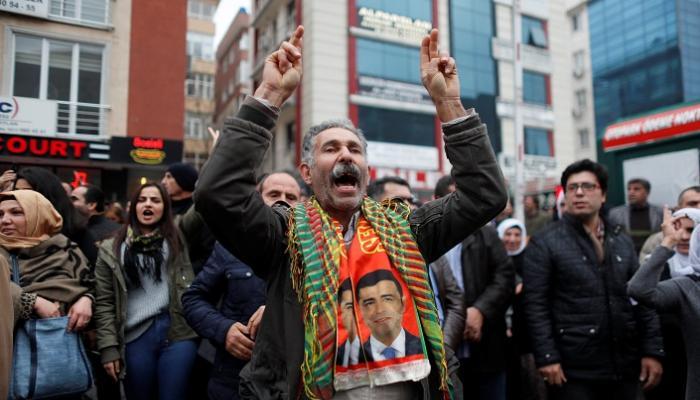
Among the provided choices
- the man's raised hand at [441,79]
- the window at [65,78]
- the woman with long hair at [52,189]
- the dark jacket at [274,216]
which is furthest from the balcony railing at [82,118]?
the man's raised hand at [441,79]

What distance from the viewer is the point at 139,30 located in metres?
13.0

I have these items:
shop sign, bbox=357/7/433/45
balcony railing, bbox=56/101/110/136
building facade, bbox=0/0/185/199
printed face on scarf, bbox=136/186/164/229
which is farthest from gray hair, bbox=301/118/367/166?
shop sign, bbox=357/7/433/45

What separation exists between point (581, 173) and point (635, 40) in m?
46.2

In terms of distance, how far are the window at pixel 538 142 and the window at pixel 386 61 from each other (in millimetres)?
6365

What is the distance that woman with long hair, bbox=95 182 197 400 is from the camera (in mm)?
3314

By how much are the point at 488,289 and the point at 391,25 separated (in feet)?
61.1

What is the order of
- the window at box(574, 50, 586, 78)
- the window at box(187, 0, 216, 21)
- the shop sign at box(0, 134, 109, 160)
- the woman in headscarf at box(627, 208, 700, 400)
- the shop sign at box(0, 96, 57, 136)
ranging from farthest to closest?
the window at box(574, 50, 586, 78), the window at box(187, 0, 216, 21), the shop sign at box(0, 134, 109, 160), the shop sign at box(0, 96, 57, 136), the woman in headscarf at box(627, 208, 700, 400)

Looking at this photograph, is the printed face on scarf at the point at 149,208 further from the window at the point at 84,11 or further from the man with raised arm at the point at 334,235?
the window at the point at 84,11

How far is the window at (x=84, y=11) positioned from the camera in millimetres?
10938

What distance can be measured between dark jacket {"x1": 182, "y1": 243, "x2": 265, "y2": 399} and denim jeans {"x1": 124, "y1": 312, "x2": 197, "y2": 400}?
56cm

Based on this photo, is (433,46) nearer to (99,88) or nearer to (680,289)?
(680,289)

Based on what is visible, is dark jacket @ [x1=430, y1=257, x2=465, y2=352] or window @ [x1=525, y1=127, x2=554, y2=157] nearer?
dark jacket @ [x1=430, y1=257, x2=465, y2=352]

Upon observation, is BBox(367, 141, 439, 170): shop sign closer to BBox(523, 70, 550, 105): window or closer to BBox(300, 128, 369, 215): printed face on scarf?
BBox(523, 70, 550, 105): window

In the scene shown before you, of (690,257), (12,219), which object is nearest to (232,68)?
(12,219)
